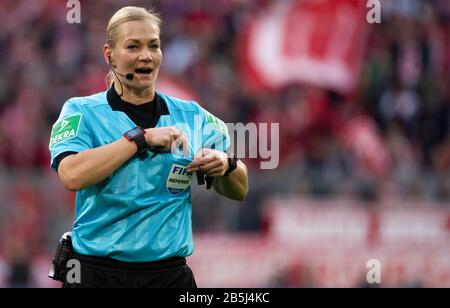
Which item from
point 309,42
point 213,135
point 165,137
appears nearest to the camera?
point 165,137

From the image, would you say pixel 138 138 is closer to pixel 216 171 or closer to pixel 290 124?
pixel 216 171

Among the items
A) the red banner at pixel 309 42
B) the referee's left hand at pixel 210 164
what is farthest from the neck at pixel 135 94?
the red banner at pixel 309 42

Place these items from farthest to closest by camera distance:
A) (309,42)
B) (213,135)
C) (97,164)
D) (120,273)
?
1. (309,42)
2. (213,135)
3. (120,273)
4. (97,164)

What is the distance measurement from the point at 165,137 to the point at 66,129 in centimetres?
46

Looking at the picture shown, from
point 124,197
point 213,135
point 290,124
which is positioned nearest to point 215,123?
point 213,135

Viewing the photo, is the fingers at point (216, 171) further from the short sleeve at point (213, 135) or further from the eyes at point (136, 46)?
the eyes at point (136, 46)

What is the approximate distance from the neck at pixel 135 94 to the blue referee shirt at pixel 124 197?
0.09 m

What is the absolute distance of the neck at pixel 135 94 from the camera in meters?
5.16

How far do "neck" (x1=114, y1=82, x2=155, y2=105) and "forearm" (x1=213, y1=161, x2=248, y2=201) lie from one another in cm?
51

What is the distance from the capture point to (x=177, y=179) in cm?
509

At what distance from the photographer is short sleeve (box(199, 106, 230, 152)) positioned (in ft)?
17.4

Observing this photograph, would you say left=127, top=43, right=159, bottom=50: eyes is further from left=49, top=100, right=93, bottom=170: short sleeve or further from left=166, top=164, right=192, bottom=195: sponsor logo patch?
left=166, top=164, right=192, bottom=195: sponsor logo patch
